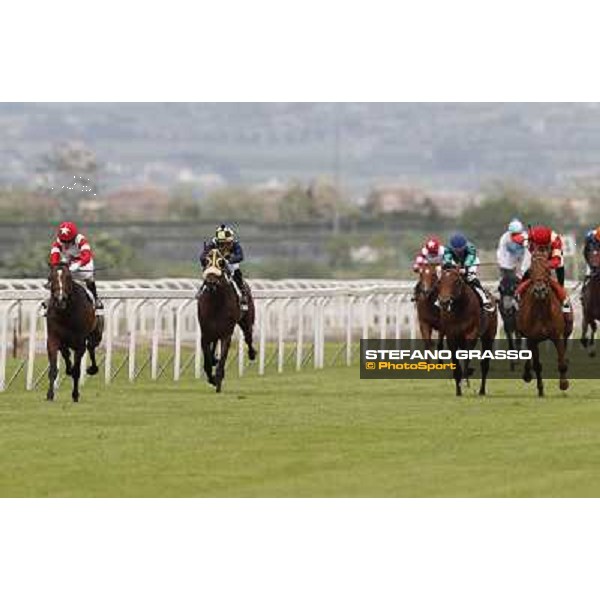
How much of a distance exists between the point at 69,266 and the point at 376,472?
773 cm

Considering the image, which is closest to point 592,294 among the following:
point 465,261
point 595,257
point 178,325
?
point 595,257

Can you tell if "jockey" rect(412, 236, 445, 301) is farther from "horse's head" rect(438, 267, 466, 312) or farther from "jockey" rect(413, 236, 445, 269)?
"horse's head" rect(438, 267, 466, 312)

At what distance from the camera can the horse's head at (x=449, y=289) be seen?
72.3 feet

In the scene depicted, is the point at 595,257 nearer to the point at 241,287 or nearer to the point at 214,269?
the point at 241,287

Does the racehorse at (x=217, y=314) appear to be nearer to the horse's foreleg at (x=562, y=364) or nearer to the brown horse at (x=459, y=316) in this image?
the brown horse at (x=459, y=316)

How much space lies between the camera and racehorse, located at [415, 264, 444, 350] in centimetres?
2729

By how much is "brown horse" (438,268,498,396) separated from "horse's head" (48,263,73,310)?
10.7 feet

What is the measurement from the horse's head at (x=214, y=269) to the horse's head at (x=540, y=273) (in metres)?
3.02

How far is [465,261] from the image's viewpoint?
2242cm

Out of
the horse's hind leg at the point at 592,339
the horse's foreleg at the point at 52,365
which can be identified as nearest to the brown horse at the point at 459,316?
the horse's foreleg at the point at 52,365

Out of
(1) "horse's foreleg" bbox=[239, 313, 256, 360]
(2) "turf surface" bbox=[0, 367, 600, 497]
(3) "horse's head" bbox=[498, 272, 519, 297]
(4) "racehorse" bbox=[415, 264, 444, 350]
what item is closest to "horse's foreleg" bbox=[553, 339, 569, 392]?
(2) "turf surface" bbox=[0, 367, 600, 497]

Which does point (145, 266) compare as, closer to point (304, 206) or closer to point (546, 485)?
point (304, 206)

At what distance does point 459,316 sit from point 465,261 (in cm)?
51

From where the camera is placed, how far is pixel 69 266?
70.8 ft
